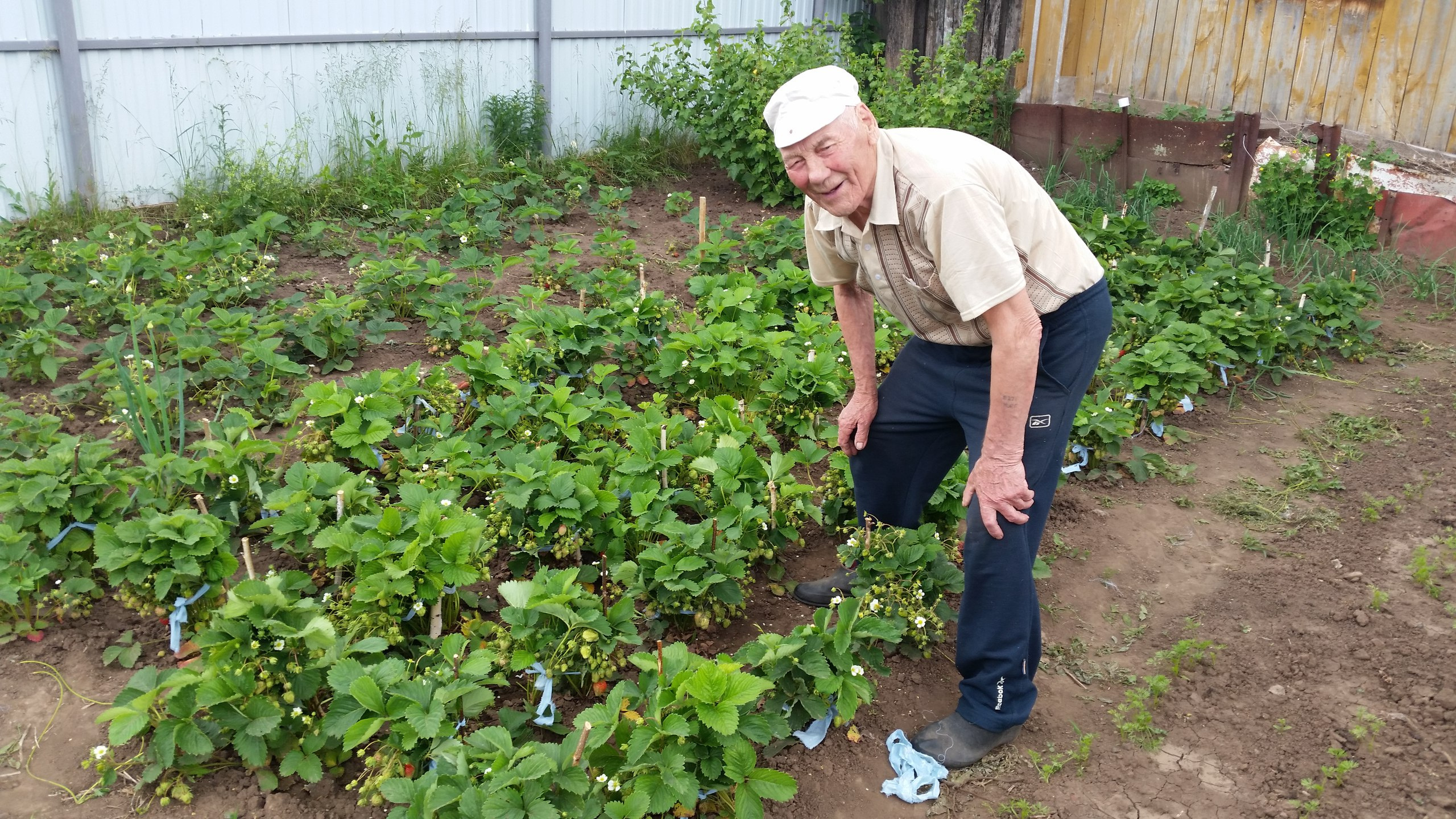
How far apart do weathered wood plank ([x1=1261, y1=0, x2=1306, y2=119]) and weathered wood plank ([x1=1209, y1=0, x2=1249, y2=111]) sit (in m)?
0.22

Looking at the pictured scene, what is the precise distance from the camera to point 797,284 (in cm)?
504

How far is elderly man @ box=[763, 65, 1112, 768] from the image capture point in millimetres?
2279

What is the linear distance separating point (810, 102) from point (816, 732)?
155 centimetres

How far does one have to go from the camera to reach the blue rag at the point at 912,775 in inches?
104

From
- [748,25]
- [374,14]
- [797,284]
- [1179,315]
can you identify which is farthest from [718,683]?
[748,25]

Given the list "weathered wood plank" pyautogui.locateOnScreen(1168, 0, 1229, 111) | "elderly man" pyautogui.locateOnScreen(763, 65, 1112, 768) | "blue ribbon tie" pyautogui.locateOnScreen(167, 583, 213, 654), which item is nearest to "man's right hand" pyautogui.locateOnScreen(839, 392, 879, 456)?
"elderly man" pyautogui.locateOnScreen(763, 65, 1112, 768)

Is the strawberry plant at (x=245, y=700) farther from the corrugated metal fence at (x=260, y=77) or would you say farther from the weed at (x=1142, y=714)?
the corrugated metal fence at (x=260, y=77)

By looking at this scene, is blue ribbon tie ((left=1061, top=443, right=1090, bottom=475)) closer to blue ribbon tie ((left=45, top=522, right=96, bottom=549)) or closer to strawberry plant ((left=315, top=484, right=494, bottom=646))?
strawberry plant ((left=315, top=484, right=494, bottom=646))

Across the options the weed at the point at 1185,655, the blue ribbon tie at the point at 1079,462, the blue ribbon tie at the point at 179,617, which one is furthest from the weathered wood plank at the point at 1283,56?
the blue ribbon tie at the point at 179,617

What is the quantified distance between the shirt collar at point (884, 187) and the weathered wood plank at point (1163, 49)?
6.38m

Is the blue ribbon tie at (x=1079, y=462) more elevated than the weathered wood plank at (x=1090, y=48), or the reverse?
the weathered wood plank at (x=1090, y=48)

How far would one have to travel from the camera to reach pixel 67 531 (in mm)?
3053

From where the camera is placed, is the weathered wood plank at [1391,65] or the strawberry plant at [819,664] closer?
the strawberry plant at [819,664]

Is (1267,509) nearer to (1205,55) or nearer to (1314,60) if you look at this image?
(1314,60)
